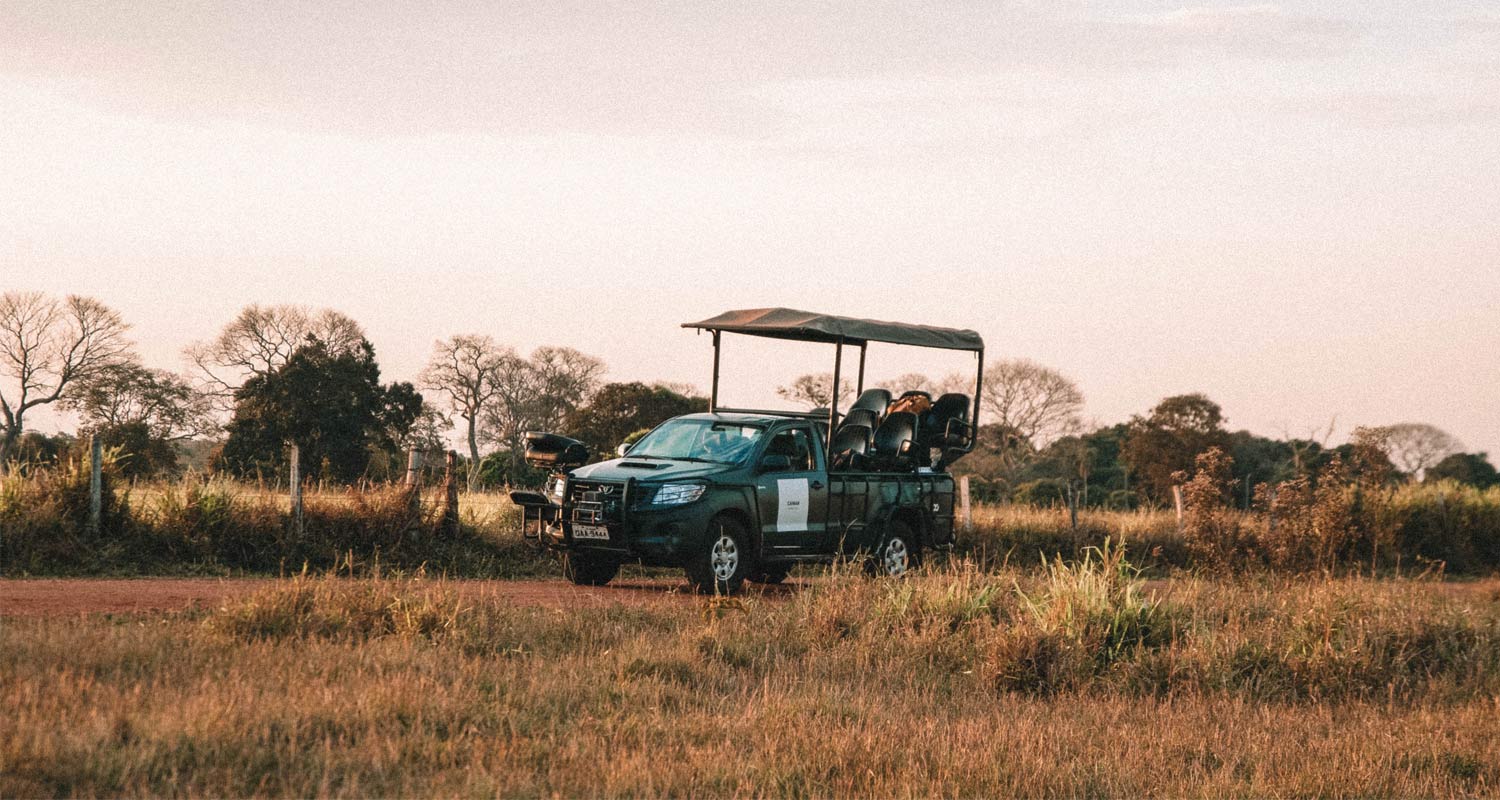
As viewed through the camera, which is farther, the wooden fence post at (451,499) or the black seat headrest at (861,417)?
the wooden fence post at (451,499)

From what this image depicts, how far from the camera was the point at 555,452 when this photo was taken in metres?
17.3

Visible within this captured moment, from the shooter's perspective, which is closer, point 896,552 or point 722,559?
point 722,559

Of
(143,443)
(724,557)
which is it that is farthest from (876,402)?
A: (143,443)

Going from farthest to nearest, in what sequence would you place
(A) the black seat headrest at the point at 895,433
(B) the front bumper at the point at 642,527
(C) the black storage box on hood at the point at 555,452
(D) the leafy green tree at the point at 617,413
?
(D) the leafy green tree at the point at 617,413 → (A) the black seat headrest at the point at 895,433 → (C) the black storage box on hood at the point at 555,452 → (B) the front bumper at the point at 642,527

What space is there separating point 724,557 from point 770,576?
3.13 m

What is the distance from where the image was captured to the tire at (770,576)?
61.7ft

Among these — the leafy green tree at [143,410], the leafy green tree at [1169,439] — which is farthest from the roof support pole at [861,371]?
the leafy green tree at [1169,439]

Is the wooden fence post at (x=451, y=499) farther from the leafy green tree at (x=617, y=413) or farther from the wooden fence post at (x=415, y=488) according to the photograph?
the leafy green tree at (x=617, y=413)

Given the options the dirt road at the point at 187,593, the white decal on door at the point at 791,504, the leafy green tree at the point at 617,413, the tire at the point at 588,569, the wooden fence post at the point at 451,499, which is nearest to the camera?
the dirt road at the point at 187,593

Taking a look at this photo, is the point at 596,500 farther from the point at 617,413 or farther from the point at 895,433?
the point at 617,413

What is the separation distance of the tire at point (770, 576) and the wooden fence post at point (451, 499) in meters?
4.42

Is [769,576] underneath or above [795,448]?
underneath

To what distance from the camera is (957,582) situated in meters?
13.7

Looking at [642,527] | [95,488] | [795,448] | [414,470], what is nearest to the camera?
[642,527]
